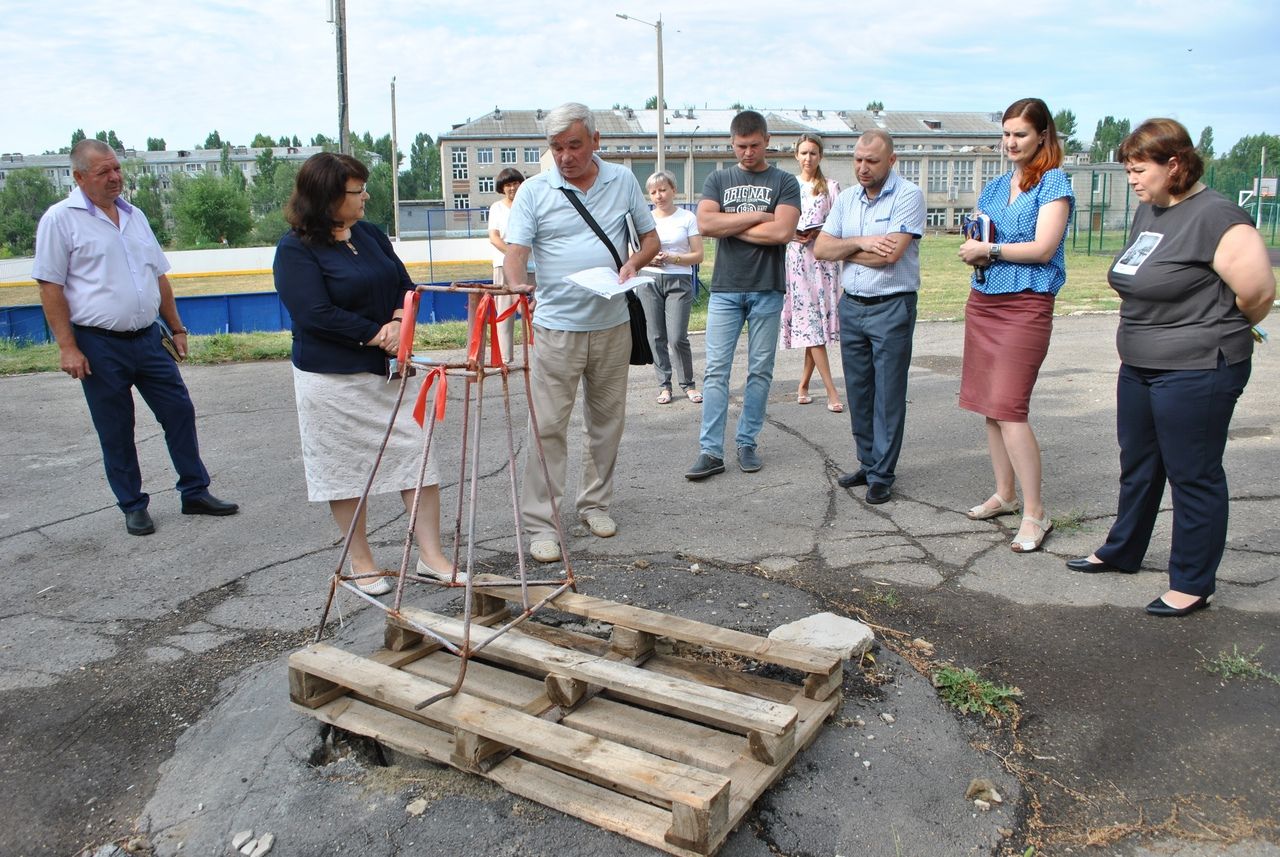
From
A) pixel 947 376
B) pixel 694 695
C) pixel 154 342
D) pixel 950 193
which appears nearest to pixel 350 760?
pixel 694 695

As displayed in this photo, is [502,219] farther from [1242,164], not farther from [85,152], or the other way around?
[1242,164]

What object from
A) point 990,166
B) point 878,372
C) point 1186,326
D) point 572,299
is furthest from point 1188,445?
point 990,166

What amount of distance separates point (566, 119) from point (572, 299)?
2.65ft

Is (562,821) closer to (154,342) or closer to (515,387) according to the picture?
(154,342)

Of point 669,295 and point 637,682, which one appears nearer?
point 637,682

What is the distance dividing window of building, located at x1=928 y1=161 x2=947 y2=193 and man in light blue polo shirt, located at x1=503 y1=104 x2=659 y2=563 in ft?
307

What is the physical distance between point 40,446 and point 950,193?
93.0 m

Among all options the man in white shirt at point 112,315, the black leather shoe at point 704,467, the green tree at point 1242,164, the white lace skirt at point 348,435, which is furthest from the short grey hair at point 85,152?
the green tree at point 1242,164

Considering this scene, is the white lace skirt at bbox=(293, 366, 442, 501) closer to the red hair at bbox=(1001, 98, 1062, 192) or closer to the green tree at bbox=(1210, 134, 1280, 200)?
the red hair at bbox=(1001, 98, 1062, 192)

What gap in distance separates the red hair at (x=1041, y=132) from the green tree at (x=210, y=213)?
75.5 m

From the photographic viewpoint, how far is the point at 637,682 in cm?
283

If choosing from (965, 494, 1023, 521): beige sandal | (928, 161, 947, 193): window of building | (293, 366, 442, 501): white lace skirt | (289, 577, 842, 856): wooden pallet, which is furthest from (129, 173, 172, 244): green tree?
(289, 577, 842, 856): wooden pallet

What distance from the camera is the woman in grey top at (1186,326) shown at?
138 inches

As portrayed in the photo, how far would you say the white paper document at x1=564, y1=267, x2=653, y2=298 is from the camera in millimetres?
4094
